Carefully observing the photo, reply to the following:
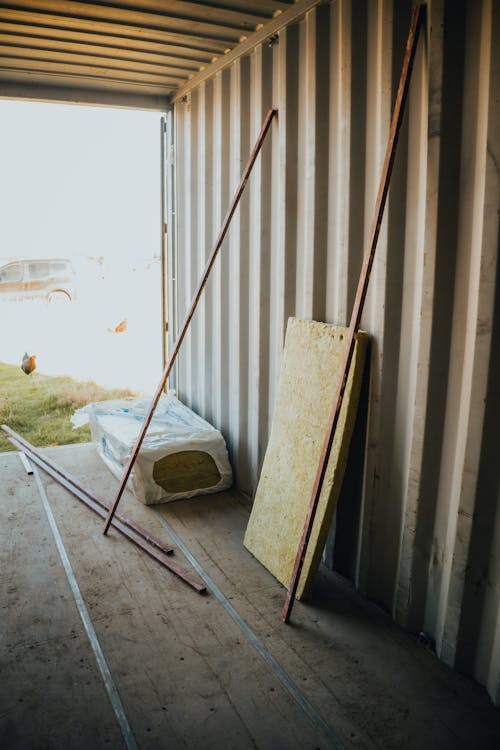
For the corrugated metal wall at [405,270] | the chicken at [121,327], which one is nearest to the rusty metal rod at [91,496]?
the corrugated metal wall at [405,270]

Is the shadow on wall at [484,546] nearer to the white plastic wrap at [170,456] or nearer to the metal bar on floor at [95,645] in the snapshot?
the metal bar on floor at [95,645]

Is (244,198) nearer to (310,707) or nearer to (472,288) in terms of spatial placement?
(472,288)

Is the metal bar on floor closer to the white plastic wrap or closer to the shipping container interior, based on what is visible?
the shipping container interior

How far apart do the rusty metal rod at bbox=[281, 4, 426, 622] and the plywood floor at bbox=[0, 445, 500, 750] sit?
34 cm

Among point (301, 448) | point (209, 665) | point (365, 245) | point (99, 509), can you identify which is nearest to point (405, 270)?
point (365, 245)

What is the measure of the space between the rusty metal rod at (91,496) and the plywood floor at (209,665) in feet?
0.45

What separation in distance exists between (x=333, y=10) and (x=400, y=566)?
320 cm

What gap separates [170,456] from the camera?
4891mm

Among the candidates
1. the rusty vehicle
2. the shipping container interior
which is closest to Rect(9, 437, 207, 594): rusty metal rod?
the shipping container interior

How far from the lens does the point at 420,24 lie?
272 centimetres

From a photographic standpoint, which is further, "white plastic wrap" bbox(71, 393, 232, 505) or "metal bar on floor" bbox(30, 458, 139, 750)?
"white plastic wrap" bbox(71, 393, 232, 505)

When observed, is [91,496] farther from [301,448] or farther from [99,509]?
[301,448]

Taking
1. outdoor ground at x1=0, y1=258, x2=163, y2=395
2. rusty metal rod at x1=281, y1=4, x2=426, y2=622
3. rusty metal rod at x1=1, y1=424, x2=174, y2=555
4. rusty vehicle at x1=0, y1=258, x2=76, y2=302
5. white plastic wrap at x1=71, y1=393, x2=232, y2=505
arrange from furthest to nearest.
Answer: rusty vehicle at x1=0, y1=258, x2=76, y2=302
outdoor ground at x1=0, y1=258, x2=163, y2=395
white plastic wrap at x1=71, y1=393, x2=232, y2=505
rusty metal rod at x1=1, y1=424, x2=174, y2=555
rusty metal rod at x1=281, y1=4, x2=426, y2=622

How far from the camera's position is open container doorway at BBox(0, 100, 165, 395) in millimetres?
11625
